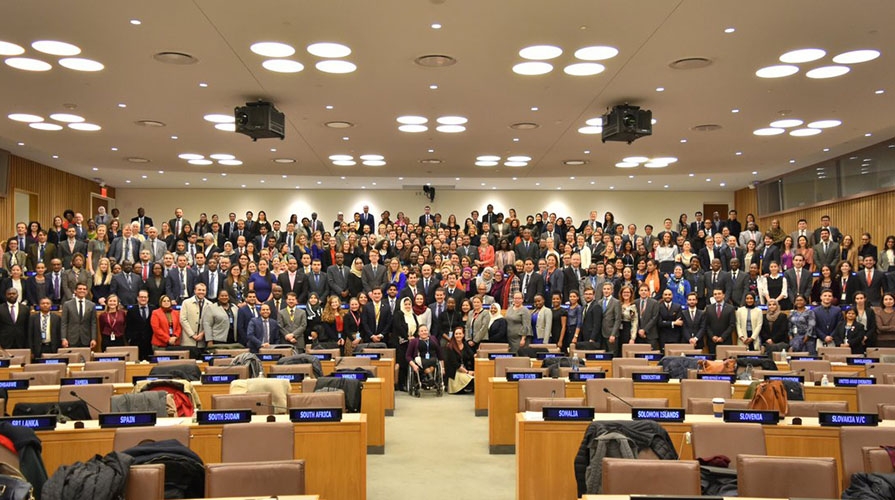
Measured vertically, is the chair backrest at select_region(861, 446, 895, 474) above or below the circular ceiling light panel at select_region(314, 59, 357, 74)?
below

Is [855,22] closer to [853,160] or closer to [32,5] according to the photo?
[32,5]

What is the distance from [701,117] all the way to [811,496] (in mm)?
10534

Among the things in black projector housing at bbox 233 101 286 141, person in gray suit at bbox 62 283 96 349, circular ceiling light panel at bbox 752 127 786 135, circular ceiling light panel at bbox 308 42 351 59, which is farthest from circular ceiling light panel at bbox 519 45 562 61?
person in gray suit at bbox 62 283 96 349

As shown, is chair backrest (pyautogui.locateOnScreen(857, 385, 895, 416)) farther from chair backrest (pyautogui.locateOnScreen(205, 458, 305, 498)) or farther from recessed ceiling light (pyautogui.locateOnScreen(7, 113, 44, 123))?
recessed ceiling light (pyautogui.locateOnScreen(7, 113, 44, 123))

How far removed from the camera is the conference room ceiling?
8422mm

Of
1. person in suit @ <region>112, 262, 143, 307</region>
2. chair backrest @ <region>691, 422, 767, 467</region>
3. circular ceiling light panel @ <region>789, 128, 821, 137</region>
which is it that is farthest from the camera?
circular ceiling light panel @ <region>789, 128, 821, 137</region>

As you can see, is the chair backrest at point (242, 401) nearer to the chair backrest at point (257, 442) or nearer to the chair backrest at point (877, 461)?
the chair backrest at point (257, 442)

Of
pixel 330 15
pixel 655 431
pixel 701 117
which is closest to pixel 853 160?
pixel 701 117

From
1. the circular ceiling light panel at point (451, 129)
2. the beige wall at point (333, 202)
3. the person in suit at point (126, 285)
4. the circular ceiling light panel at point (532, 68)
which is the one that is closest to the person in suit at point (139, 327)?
the person in suit at point (126, 285)

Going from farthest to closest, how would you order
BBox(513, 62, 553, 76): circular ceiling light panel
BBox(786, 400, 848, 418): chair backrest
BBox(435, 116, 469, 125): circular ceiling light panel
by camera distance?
BBox(435, 116, 469, 125): circular ceiling light panel → BBox(513, 62, 553, 76): circular ceiling light panel → BBox(786, 400, 848, 418): chair backrest

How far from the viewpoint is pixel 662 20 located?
8562 millimetres

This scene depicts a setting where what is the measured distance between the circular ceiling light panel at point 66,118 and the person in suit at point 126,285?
280 centimetres

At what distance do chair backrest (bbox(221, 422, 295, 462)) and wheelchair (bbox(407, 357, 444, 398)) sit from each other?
650 centimetres

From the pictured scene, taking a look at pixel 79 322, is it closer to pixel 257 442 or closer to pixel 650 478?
pixel 257 442
